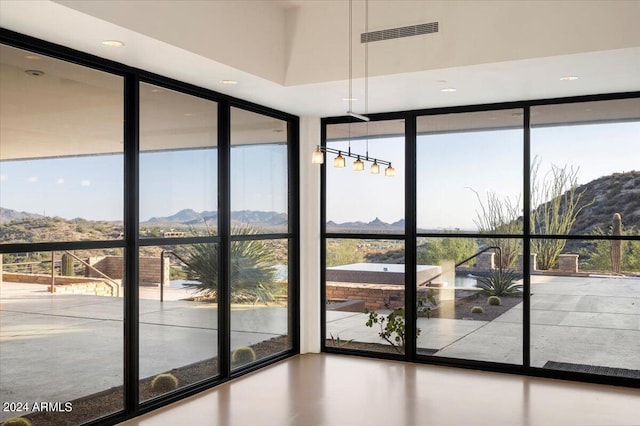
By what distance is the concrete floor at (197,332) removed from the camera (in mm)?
4316

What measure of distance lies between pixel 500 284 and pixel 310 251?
2254mm

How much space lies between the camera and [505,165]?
22.0 feet

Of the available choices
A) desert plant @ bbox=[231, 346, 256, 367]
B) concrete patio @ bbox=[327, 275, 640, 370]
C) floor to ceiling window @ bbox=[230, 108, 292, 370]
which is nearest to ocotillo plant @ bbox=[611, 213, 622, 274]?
concrete patio @ bbox=[327, 275, 640, 370]

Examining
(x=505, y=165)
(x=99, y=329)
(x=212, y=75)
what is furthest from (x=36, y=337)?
(x=505, y=165)

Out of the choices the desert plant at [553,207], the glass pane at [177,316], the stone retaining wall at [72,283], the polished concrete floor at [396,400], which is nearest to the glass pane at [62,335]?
the stone retaining wall at [72,283]

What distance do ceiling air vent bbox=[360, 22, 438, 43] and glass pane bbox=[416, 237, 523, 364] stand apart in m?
2.53

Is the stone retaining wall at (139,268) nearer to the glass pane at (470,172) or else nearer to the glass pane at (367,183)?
the glass pane at (367,183)

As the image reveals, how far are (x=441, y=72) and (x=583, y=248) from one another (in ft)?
8.20

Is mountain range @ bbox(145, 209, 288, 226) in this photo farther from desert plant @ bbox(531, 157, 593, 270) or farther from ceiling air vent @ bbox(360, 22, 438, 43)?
desert plant @ bbox(531, 157, 593, 270)

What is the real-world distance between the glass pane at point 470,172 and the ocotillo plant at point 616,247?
0.91m

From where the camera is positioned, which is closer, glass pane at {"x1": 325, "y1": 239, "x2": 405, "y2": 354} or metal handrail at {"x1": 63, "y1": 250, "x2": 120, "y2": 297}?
metal handrail at {"x1": 63, "y1": 250, "x2": 120, "y2": 297}

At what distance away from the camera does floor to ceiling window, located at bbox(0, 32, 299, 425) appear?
4.28 metres

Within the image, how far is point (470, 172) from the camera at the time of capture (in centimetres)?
687

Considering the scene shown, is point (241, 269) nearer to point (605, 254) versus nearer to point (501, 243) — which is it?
point (501, 243)
